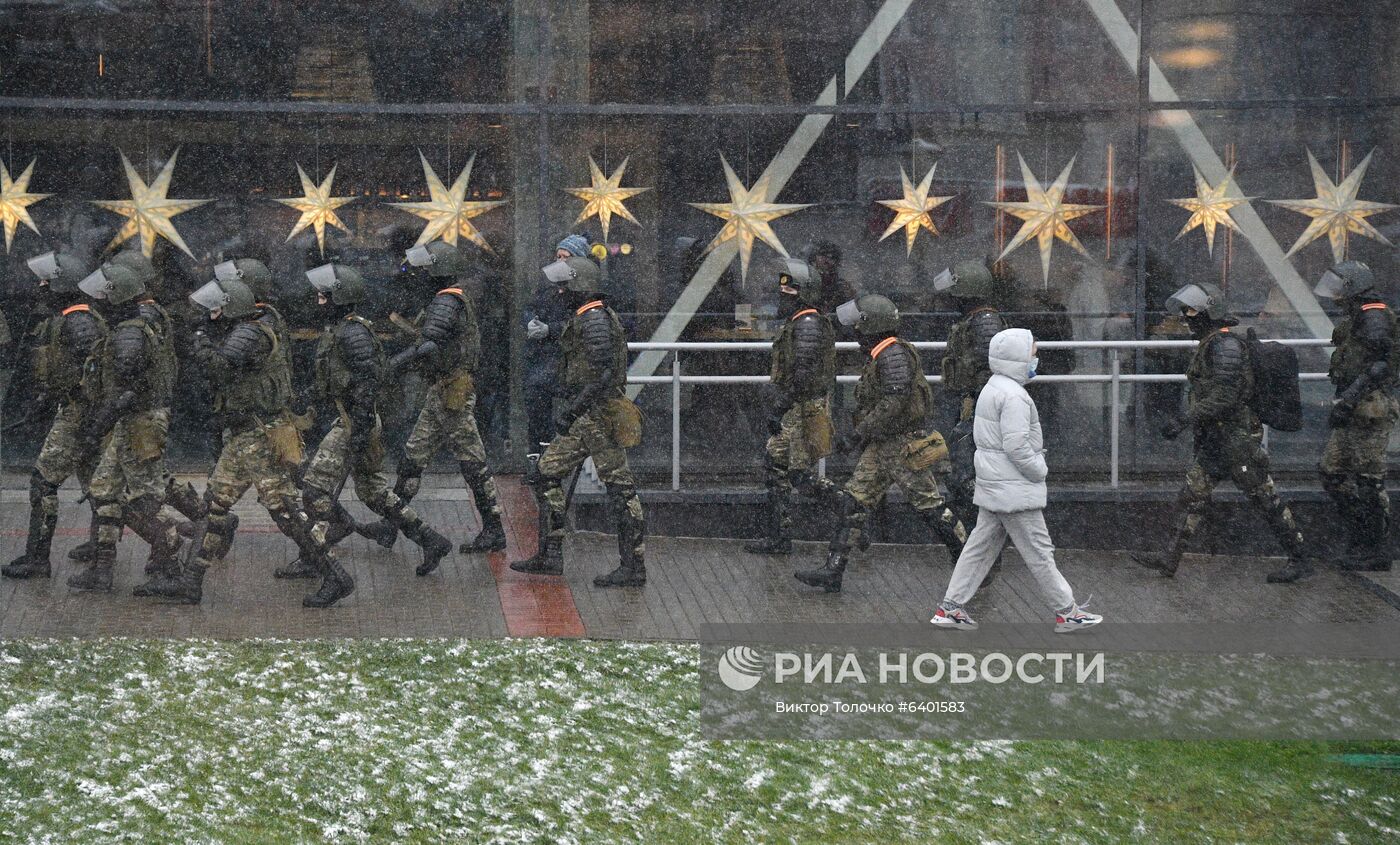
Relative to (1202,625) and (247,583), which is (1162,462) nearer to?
(1202,625)

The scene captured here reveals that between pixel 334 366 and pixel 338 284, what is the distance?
1.57 ft

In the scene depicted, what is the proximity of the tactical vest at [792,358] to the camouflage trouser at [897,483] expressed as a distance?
33.2 inches

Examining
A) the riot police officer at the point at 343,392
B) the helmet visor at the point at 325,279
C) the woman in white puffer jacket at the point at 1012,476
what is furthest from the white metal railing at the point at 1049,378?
the woman in white puffer jacket at the point at 1012,476

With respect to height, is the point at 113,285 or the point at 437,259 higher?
the point at 437,259

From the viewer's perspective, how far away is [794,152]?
1492cm

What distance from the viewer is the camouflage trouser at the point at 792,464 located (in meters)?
11.8

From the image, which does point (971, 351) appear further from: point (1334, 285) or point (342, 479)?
point (342, 479)

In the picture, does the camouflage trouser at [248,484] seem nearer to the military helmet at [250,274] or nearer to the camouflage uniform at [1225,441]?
the military helmet at [250,274]

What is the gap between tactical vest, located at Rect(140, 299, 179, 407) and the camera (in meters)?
10.6

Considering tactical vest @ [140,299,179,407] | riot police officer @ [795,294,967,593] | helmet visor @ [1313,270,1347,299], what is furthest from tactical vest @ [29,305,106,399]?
helmet visor @ [1313,270,1347,299]

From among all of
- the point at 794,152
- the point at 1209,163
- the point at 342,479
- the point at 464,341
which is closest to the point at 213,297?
the point at 342,479

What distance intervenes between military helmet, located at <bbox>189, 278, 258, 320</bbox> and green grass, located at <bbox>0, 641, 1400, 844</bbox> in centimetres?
213

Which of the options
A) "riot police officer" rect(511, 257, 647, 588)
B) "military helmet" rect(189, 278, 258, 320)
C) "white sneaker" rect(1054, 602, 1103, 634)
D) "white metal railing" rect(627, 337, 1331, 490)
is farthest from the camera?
"white metal railing" rect(627, 337, 1331, 490)

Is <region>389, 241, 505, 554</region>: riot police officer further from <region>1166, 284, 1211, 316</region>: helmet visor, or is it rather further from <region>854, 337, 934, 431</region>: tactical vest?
<region>1166, 284, 1211, 316</region>: helmet visor
